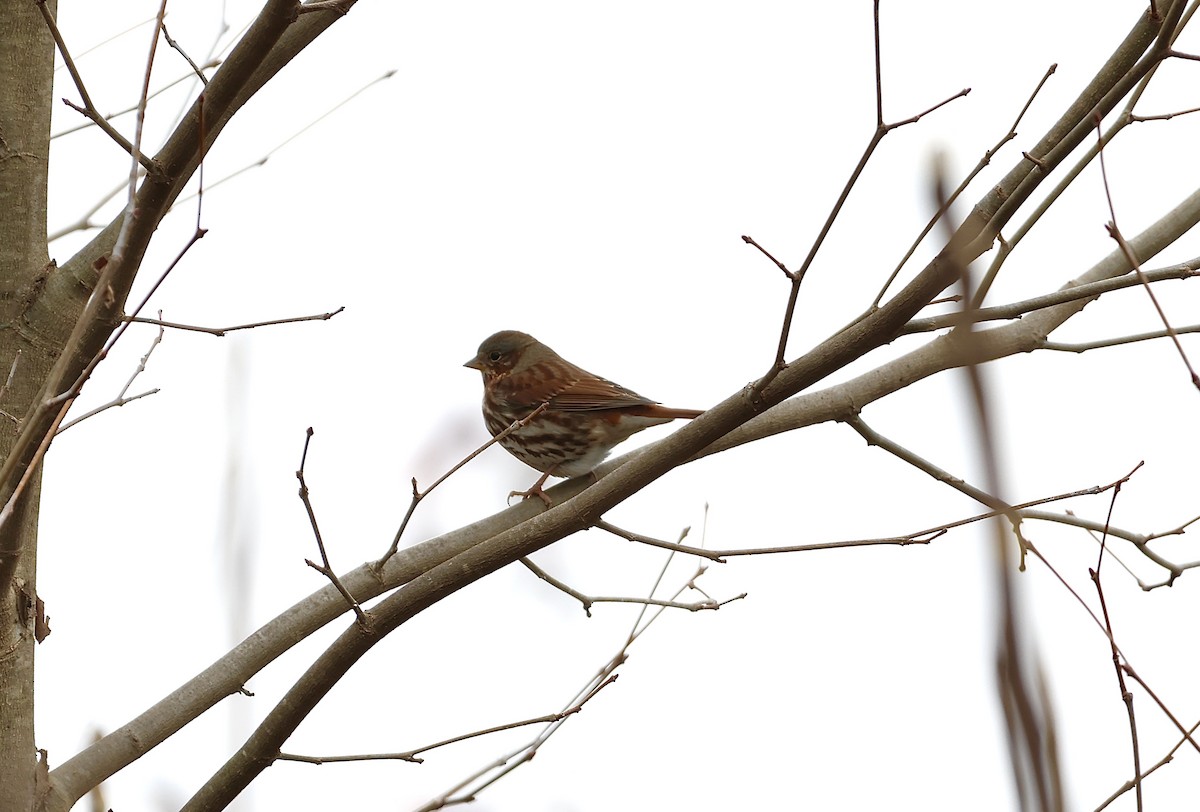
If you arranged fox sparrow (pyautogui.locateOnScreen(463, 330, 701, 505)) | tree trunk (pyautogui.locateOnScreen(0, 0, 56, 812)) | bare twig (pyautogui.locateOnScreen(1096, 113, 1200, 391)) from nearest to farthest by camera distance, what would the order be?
bare twig (pyautogui.locateOnScreen(1096, 113, 1200, 391)) < tree trunk (pyautogui.locateOnScreen(0, 0, 56, 812)) < fox sparrow (pyautogui.locateOnScreen(463, 330, 701, 505))

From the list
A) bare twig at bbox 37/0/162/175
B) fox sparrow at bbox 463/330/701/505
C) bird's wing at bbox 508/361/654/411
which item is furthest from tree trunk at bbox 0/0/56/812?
bird's wing at bbox 508/361/654/411

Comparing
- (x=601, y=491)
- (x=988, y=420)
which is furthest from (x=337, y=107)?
(x=988, y=420)

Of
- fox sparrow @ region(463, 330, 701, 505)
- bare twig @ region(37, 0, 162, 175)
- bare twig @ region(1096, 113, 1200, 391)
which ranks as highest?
fox sparrow @ region(463, 330, 701, 505)

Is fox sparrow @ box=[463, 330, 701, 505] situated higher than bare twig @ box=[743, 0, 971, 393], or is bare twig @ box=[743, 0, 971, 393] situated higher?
fox sparrow @ box=[463, 330, 701, 505]

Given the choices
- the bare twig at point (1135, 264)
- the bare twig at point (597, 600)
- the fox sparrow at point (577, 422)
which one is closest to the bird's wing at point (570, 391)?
the fox sparrow at point (577, 422)

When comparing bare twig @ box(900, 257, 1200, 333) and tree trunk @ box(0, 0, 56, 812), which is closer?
bare twig @ box(900, 257, 1200, 333)

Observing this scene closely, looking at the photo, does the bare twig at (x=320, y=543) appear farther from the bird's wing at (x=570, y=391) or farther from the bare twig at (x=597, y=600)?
the bird's wing at (x=570, y=391)

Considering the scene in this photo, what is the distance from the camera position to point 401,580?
4008mm

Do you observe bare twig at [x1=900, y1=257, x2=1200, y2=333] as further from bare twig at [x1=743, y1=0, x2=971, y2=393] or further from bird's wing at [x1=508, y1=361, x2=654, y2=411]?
bird's wing at [x1=508, y1=361, x2=654, y2=411]

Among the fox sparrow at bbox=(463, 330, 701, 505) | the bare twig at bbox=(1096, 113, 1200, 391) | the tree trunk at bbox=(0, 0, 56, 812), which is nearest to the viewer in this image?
the bare twig at bbox=(1096, 113, 1200, 391)

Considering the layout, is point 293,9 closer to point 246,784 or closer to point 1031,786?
point 246,784

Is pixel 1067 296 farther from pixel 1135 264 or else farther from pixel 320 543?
pixel 320 543

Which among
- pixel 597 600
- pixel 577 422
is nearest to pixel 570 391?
pixel 577 422

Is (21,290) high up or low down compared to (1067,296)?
up
